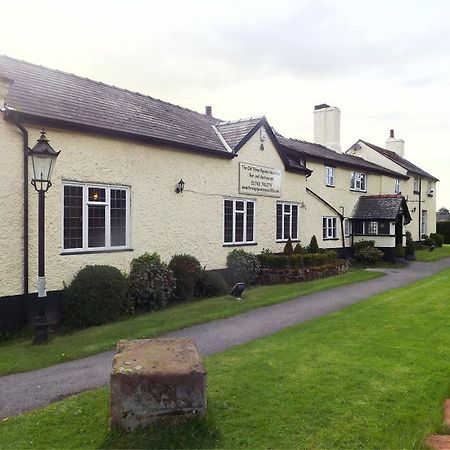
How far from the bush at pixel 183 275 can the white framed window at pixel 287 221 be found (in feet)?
21.3

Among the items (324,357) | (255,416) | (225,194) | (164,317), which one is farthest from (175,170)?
(255,416)

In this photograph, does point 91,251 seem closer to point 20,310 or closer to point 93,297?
point 93,297

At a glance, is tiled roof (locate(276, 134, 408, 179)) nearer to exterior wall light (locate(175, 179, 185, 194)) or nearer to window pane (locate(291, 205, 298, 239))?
window pane (locate(291, 205, 298, 239))

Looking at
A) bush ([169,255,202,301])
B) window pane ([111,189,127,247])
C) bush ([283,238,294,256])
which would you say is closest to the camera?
window pane ([111,189,127,247])

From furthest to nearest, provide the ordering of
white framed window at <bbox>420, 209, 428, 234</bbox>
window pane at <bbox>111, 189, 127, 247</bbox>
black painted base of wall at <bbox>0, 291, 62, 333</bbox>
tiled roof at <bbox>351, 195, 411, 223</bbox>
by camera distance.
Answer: white framed window at <bbox>420, 209, 428, 234</bbox>, tiled roof at <bbox>351, 195, 411, 223</bbox>, window pane at <bbox>111, 189, 127, 247</bbox>, black painted base of wall at <bbox>0, 291, 62, 333</bbox>

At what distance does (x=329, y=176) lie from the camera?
86.6 feet

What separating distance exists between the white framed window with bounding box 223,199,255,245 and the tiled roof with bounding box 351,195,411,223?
1163 cm

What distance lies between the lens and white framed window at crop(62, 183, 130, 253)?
11.5 metres

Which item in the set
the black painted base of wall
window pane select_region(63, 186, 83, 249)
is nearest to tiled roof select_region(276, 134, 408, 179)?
window pane select_region(63, 186, 83, 249)

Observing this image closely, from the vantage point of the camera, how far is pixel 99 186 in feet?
39.8

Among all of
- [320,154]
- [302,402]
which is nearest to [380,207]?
[320,154]

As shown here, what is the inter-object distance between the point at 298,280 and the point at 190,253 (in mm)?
4895

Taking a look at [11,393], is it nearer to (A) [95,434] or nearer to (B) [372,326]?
(A) [95,434]

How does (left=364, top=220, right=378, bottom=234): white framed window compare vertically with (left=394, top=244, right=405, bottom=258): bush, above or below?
above
